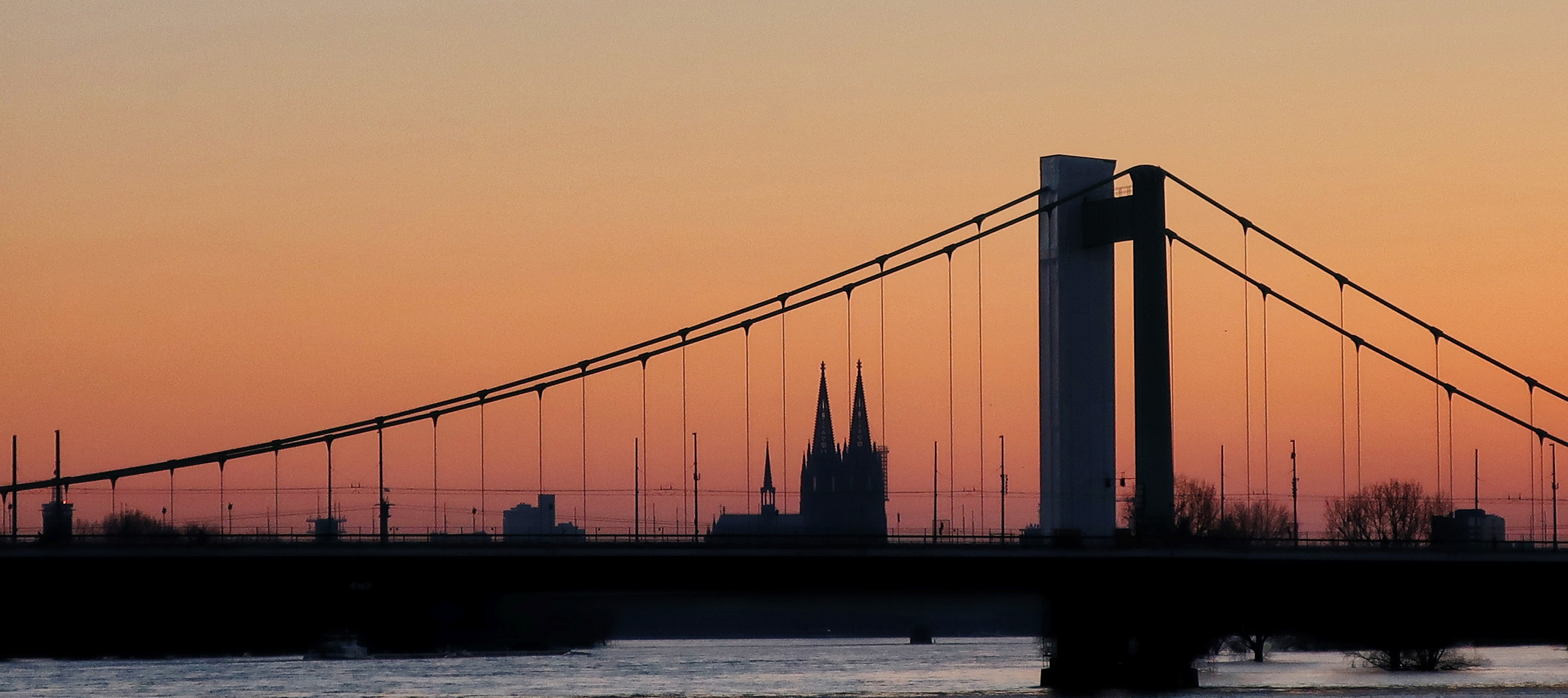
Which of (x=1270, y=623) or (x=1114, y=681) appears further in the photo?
(x=1270, y=623)

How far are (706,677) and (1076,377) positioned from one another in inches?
1803

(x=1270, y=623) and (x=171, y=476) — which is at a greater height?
(x=171, y=476)

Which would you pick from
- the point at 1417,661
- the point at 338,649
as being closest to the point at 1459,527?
the point at 1417,661

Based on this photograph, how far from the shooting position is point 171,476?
6838 cm

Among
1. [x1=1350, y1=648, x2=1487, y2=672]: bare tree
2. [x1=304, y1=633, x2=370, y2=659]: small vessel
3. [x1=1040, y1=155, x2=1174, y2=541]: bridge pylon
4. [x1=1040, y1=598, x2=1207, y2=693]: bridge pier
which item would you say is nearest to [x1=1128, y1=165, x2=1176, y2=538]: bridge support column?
[x1=1040, y1=155, x2=1174, y2=541]: bridge pylon

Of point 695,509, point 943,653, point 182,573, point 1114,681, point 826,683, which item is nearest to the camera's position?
point 182,573

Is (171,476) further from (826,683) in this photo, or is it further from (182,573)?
(826,683)

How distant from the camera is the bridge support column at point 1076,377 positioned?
72438 mm

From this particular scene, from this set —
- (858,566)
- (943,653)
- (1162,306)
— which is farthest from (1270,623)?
(943,653)

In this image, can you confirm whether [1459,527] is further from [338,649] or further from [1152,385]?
[338,649]

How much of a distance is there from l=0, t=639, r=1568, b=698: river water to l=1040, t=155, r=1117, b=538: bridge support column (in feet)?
24.7

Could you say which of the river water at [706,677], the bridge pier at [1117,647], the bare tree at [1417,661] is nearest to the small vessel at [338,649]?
the river water at [706,677]

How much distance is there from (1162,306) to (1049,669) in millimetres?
13615

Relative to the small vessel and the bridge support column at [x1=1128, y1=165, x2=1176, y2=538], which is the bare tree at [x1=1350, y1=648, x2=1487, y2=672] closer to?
the bridge support column at [x1=1128, y1=165, x2=1176, y2=538]
